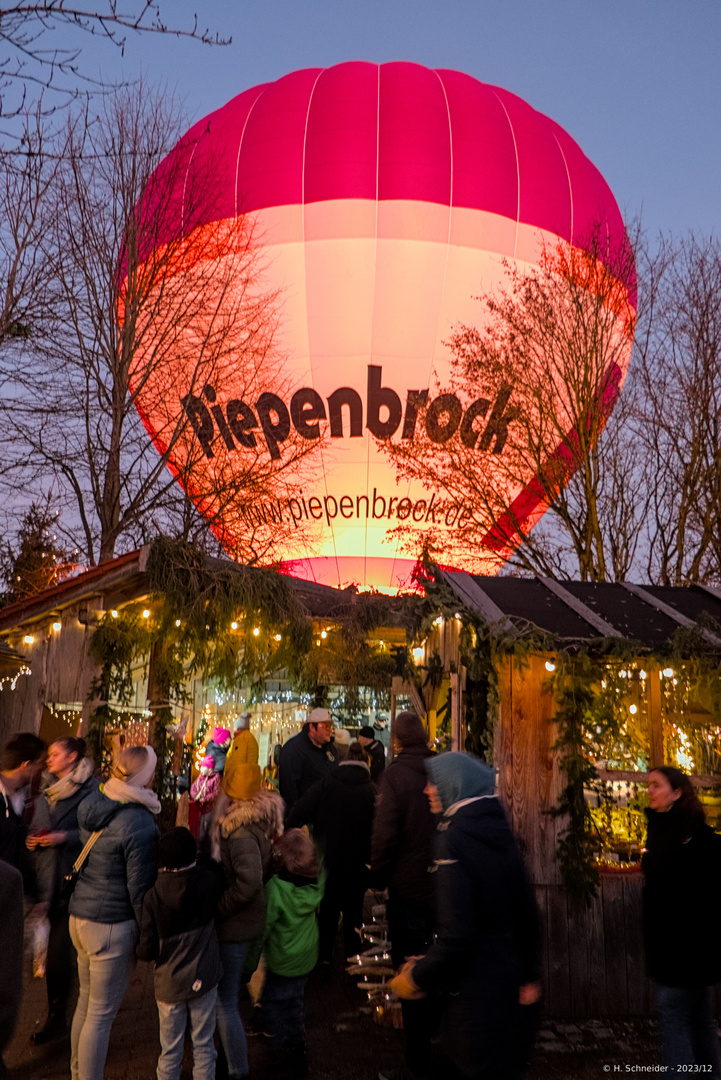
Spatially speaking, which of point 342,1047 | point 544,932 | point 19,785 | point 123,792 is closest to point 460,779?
point 123,792

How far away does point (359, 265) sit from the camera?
15070 millimetres

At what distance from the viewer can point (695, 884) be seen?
393 centimetres

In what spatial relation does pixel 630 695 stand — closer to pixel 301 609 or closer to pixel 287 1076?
pixel 287 1076

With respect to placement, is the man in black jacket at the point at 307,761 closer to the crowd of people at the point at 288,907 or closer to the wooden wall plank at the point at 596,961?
the crowd of people at the point at 288,907

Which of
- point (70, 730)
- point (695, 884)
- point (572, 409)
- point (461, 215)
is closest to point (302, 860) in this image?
point (695, 884)

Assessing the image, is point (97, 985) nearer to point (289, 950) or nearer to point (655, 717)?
point (289, 950)

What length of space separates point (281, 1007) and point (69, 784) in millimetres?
1653

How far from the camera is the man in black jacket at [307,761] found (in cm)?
771

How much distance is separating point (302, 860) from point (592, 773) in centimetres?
228

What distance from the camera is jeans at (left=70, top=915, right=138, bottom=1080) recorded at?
416 centimetres

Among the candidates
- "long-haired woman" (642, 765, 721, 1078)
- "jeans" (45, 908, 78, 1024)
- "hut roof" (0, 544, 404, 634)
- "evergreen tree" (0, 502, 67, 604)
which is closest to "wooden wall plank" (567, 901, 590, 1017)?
"long-haired woman" (642, 765, 721, 1078)

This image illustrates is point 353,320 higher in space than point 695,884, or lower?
higher

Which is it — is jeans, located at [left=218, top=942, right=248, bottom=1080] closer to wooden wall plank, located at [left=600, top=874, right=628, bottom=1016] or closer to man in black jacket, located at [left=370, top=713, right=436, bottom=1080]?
man in black jacket, located at [left=370, top=713, right=436, bottom=1080]

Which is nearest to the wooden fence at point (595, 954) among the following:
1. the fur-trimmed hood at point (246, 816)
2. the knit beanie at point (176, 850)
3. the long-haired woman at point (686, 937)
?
the long-haired woman at point (686, 937)
